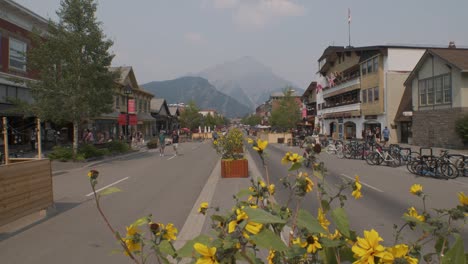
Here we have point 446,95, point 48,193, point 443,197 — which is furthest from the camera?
point 446,95

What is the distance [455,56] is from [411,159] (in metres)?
15.0

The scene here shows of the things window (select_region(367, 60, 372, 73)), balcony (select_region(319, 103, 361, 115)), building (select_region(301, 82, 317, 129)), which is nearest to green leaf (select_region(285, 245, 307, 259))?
window (select_region(367, 60, 372, 73))

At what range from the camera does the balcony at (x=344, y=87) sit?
1706 inches

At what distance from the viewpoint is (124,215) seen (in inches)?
325

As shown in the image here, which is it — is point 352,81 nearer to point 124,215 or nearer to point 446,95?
point 446,95

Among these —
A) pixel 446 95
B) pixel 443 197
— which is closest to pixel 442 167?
pixel 443 197

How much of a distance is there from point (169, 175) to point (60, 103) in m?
9.52

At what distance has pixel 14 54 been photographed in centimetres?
2447

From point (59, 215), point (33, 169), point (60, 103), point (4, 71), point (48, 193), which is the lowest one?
point (59, 215)

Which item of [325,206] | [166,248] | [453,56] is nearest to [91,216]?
[166,248]

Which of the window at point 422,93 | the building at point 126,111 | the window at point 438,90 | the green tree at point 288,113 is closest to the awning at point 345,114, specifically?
the green tree at point 288,113

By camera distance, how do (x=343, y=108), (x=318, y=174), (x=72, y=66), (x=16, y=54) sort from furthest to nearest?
1. (x=343, y=108)
2. (x=16, y=54)
3. (x=72, y=66)
4. (x=318, y=174)

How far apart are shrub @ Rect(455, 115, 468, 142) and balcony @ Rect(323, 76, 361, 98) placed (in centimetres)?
1848

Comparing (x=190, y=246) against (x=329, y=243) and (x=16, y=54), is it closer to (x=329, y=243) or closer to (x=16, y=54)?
(x=329, y=243)
